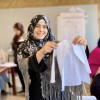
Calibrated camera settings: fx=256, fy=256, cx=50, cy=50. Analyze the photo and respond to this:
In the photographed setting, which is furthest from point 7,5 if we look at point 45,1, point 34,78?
point 34,78

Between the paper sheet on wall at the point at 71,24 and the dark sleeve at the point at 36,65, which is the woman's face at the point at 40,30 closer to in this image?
the dark sleeve at the point at 36,65

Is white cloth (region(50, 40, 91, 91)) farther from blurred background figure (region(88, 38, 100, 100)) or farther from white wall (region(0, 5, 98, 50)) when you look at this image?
white wall (region(0, 5, 98, 50))

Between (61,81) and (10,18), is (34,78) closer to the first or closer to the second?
(61,81)

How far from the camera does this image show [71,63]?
1562mm

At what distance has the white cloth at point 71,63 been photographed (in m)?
1.53

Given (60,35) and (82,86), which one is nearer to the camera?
(82,86)

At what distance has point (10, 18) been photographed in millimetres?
6613

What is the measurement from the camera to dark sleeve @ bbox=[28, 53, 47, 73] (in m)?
1.55

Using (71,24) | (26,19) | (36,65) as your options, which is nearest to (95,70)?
(36,65)

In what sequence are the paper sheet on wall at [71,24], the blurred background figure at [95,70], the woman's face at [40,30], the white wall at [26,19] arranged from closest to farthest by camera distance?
the woman's face at [40,30], the blurred background figure at [95,70], the paper sheet on wall at [71,24], the white wall at [26,19]


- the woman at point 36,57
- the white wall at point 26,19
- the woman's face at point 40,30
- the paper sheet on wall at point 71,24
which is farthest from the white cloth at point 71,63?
the white wall at point 26,19

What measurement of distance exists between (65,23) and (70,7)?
1.66 ft

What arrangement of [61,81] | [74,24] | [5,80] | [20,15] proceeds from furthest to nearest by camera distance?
[20,15] → [74,24] → [5,80] → [61,81]

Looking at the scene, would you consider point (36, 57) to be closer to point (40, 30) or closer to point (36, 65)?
point (36, 65)
